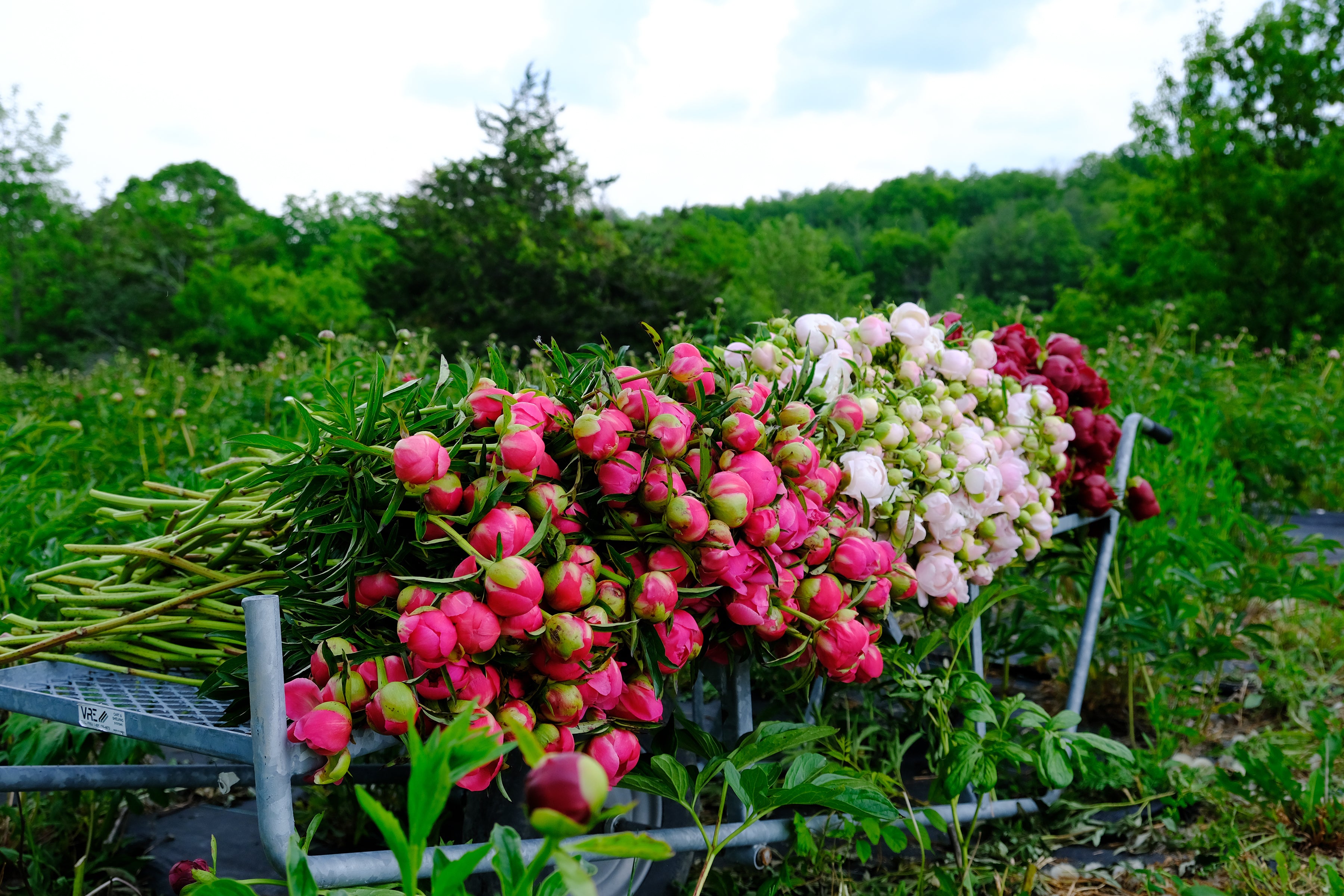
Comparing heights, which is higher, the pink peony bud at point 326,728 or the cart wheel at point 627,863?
→ the pink peony bud at point 326,728

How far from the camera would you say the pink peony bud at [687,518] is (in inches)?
32.7

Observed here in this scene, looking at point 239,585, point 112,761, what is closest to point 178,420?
point 112,761

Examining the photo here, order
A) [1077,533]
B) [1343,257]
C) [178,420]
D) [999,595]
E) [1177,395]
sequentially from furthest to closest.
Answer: [1343,257]
[1177,395]
[178,420]
[1077,533]
[999,595]

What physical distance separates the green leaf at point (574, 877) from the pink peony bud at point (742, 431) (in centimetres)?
57

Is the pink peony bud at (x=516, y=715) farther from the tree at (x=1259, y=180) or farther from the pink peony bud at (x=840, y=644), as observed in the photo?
the tree at (x=1259, y=180)

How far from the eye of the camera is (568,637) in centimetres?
77

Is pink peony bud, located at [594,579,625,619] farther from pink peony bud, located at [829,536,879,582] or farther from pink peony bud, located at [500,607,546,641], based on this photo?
pink peony bud, located at [829,536,879,582]

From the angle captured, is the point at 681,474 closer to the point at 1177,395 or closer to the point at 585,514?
the point at 585,514

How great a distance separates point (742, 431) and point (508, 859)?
0.50m

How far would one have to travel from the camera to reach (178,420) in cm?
258

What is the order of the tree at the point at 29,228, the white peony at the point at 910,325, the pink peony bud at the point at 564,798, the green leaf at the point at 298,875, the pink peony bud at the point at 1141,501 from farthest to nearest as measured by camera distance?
the tree at the point at 29,228, the pink peony bud at the point at 1141,501, the white peony at the point at 910,325, the green leaf at the point at 298,875, the pink peony bud at the point at 564,798

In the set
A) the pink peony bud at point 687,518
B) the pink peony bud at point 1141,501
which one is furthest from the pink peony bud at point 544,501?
the pink peony bud at point 1141,501

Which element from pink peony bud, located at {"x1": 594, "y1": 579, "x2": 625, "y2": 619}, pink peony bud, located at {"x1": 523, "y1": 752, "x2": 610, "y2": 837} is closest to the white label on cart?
pink peony bud, located at {"x1": 594, "y1": 579, "x2": 625, "y2": 619}

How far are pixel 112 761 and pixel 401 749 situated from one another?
35.8 inches
